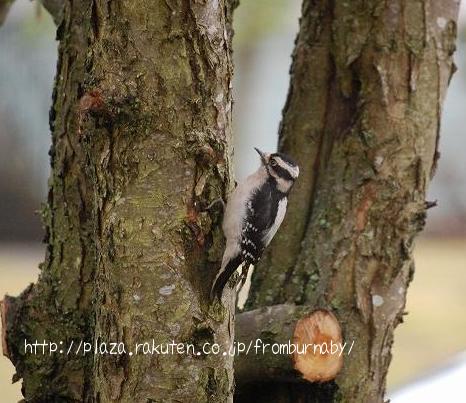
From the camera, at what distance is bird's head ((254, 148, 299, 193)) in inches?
94.0

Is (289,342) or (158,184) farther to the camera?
(289,342)

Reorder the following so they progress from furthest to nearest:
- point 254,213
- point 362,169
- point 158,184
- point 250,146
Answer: point 250,146 < point 362,169 < point 254,213 < point 158,184

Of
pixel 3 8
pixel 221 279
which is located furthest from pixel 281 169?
pixel 3 8

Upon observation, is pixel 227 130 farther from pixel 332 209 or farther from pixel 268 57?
pixel 268 57

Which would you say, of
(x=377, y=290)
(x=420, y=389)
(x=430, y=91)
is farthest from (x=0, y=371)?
(x=430, y=91)

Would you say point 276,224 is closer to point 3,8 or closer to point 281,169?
point 281,169

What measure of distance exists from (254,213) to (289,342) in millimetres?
399

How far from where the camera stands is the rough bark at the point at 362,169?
8.32 ft

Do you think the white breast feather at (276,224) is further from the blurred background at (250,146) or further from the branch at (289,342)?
the blurred background at (250,146)

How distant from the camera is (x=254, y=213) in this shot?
2260 millimetres

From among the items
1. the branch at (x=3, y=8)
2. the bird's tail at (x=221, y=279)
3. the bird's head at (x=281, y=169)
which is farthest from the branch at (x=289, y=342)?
the branch at (x=3, y=8)

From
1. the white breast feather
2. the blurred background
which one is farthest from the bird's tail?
the blurred background

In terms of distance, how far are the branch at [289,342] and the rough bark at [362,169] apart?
137 mm

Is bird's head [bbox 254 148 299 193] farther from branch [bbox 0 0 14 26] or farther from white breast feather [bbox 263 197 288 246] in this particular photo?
branch [bbox 0 0 14 26]
